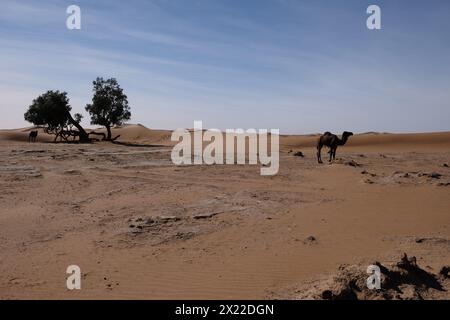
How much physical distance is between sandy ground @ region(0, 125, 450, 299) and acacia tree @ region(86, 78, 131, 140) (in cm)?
2133

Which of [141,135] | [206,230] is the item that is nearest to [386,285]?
[206,230]

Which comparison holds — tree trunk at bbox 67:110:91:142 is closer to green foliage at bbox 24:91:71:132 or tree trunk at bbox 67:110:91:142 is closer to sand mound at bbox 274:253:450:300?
green foliage at bbox 24:91:71:132

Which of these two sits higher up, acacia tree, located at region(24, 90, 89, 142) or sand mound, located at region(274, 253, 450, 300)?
acacia tree, located at region(24, 90, 89, 142)

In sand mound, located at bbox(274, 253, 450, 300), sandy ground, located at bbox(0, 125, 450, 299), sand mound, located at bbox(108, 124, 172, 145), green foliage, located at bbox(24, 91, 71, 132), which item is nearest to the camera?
sand mound, located at bbox(274, 253, 450, 300)

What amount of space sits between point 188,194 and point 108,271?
18.0ft

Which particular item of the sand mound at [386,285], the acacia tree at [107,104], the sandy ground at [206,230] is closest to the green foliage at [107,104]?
the acacia tree at [107,104]

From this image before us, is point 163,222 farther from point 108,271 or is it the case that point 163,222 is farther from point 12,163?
point 12,163

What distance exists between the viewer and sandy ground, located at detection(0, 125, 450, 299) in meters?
6.09

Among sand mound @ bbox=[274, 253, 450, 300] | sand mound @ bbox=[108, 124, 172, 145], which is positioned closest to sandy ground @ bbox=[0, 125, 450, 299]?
sand mound @ bbox=[274, 253, 450, 300]

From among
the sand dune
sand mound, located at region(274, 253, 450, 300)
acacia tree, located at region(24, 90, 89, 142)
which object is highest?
acacia tree, located at region(24, 90, 89, 142)

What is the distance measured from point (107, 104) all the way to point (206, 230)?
2994cm

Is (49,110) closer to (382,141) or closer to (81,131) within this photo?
(81,131)
